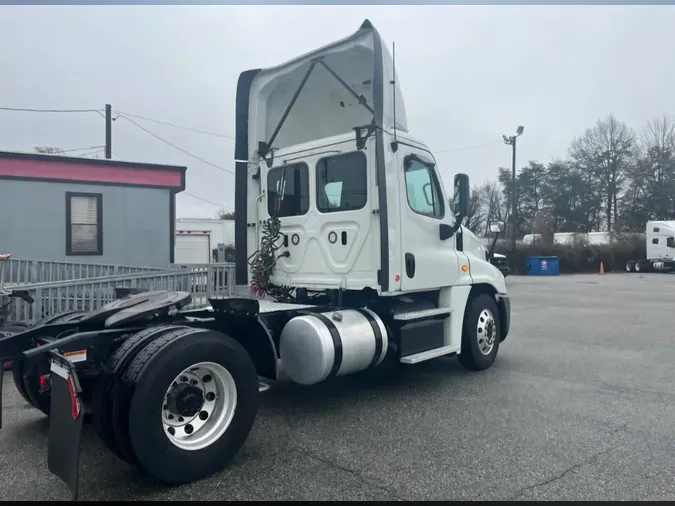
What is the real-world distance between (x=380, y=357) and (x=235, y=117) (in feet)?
11.5

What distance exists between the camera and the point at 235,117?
6.91 meters

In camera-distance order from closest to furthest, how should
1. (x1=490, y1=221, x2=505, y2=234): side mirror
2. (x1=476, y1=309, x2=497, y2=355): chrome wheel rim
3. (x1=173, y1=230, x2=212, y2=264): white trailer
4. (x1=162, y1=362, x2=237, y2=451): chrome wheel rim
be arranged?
(x1=162, y1=362, x2=237, y2=451): chrome wheel rim, (x1=476, y1=309, x2=497, y2=355): chrome wheel rim, (x1=490, y1=221, x2=505, y2=234): side mirror, (x1=173, y1=230, x2=212, y2=264): white trailer

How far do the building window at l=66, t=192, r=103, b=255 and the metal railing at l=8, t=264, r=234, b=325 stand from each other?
285 cm

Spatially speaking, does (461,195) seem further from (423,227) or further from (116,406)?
(116,406)

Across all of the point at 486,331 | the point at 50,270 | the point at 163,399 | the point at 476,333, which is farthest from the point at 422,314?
the point at 50,270

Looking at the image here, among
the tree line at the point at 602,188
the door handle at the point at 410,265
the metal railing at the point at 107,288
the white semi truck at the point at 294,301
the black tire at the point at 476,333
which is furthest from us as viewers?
the tree line at the point at 602,188

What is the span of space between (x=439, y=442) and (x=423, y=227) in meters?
2.48

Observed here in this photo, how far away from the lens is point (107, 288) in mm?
9711

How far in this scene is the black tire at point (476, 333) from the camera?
667 centimetres

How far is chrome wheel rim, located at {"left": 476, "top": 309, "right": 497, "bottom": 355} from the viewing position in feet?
22.4

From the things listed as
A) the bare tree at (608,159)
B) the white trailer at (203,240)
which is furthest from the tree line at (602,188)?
the white trailer at (203,240)

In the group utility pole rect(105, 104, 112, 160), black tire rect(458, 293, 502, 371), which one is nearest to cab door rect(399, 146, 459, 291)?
black tire rect(458, 293, 502, 371)

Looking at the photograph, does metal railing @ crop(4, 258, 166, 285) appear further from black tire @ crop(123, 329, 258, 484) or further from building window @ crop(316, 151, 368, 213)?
black tire @ crop(123, 329, 258, 484)

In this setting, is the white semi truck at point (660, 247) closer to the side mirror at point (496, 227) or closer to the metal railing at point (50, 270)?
the side mirror at point (496, 227)
